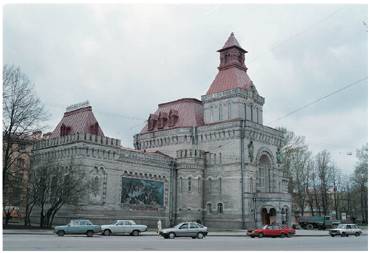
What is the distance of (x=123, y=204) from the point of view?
52688mm

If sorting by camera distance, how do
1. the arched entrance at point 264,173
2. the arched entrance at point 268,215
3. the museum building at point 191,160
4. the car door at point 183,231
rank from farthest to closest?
the arched entrance at point 264,173 < the arched entrance at point 268,215 < the museum building at point 191,160 < the car door at point 183,231

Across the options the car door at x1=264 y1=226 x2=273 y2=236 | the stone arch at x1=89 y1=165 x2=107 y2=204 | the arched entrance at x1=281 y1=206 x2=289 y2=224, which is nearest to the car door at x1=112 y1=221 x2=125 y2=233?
the car door at x1=264 y1=226 x2=273 y2=236

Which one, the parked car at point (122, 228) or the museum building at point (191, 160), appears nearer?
the parked car at point (122, 228)

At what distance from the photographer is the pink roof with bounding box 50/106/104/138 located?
54338mm

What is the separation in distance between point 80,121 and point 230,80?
21195mm

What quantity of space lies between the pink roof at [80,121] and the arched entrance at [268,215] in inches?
890

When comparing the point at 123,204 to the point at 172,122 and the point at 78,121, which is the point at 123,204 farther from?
the point at 172,122

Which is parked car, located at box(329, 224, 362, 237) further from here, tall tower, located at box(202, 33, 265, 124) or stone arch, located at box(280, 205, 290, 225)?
tall tower, located at box(202, 33, 265, 124)

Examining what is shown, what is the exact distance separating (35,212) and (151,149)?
61.4 ft

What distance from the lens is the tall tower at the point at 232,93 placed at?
61.5m

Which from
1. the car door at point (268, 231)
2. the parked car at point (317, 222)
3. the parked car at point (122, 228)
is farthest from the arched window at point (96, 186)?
the parked car at point (317, 222)

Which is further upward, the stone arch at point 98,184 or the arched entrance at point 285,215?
the stone arch at point 98,184

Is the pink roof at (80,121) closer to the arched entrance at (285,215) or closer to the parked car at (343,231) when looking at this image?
the arched entrance at (285,215)

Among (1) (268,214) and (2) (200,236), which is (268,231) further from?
(1) (268,214)
